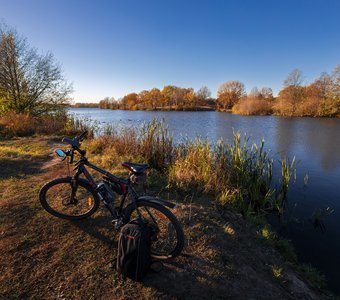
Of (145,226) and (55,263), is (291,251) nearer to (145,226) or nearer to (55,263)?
(145,226)

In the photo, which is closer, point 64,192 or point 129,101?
point 64,192

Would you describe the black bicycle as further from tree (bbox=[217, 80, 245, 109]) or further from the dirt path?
tree (bbox=[217, 80, 245, 109])

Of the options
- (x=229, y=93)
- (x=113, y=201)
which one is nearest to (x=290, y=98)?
(x=229, y=93)

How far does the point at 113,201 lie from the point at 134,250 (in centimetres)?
95

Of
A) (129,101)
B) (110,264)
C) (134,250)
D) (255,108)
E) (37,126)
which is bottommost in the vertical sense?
(110,264)

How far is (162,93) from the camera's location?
2506 inches

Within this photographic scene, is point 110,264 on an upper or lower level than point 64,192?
lower

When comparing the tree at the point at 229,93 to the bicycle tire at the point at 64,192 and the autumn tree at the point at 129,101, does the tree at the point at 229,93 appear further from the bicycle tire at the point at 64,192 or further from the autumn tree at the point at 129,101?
the bicycle tire at the point at 64,192

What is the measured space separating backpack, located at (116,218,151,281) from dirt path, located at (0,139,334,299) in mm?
152

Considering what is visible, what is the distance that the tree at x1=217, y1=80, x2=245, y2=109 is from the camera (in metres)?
56.9

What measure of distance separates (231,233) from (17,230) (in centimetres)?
314

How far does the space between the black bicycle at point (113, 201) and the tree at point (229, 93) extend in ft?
189

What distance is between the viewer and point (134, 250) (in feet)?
6.53

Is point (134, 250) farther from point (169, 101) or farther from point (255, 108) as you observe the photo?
point (169, 101)
